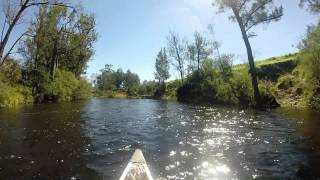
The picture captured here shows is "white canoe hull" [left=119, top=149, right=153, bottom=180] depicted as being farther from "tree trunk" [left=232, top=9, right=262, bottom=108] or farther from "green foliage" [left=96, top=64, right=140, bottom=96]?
"green foliage" [left=96, top=64, right=140, bottom=96]

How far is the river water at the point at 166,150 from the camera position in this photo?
9184mm

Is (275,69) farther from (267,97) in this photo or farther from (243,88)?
(267,97)

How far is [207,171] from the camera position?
370 inches

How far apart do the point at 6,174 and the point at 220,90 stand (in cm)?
3104

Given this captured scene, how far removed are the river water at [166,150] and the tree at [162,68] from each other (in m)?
72.3

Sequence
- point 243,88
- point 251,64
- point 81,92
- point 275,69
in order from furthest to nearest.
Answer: point 81,92
point 275,69
point 243,88
point 251,64

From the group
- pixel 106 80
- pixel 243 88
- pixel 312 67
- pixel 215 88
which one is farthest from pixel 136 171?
pixel 106 80

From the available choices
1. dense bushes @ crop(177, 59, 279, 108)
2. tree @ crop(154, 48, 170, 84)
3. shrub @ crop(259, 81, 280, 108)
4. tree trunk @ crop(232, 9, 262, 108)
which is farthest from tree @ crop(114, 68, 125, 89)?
shrub @ crop(259, 81, 280, 108)

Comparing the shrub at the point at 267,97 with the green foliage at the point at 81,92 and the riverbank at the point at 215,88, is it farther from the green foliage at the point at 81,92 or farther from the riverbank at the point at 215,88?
the green foliage at the point at 81,92

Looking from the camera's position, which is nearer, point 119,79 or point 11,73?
point 11,73

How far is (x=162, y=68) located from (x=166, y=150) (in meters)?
79.8

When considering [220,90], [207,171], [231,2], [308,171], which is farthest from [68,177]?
[220,90]

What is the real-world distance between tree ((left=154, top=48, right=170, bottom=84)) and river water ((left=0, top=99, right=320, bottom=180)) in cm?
7226

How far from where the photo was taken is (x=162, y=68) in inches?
3600
